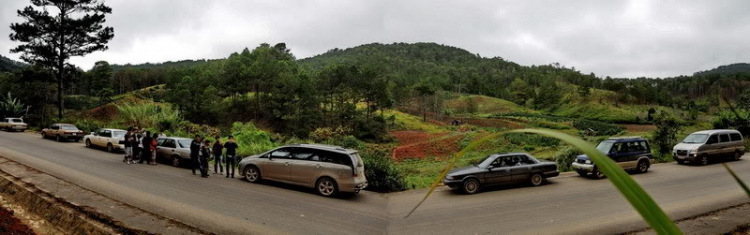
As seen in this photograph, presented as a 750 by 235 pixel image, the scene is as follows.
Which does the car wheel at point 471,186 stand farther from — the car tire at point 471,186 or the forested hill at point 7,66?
the forested hill at point 7,66

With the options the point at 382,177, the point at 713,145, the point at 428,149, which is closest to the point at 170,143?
→ the point at 382,177

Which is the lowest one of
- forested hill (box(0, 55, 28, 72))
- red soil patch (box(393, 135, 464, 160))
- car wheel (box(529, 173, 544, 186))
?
red soil patch (box(393, 135, 464, 160))

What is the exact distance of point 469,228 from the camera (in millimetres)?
9594

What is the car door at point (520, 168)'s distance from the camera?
1459cm

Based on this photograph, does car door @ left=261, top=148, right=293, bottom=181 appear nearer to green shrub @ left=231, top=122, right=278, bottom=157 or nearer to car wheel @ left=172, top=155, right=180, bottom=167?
car wheel @ left=172, top=155, right=180, bottom=167

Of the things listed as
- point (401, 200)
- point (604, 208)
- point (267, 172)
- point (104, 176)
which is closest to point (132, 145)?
point (104, 176)

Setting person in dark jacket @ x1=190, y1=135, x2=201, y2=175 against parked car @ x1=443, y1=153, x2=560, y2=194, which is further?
person in dark jacket @ x1=190, y1=135, x2=201, y2=175

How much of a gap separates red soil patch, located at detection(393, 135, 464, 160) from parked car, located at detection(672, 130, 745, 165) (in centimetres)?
1772

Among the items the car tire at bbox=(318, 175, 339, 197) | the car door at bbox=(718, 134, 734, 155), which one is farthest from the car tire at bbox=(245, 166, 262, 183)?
the car door at bbox=(718, 134, 734, 155)

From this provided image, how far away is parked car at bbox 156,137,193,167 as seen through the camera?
1712 cm

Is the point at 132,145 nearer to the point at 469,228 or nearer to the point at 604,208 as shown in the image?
the point at 469,228

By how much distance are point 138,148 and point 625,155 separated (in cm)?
2009

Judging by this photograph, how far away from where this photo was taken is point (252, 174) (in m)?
14.1

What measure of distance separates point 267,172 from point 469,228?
7112 millimetres
